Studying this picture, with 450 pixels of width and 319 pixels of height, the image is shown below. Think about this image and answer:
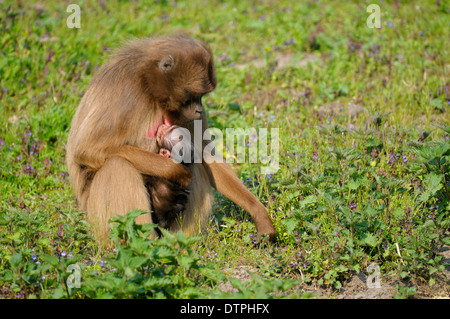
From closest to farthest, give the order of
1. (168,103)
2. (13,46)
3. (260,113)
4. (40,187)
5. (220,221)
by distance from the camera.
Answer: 1. (168,103)
2. (220,221)
3. (40,187)
4. (260,113)
5. (13,46)

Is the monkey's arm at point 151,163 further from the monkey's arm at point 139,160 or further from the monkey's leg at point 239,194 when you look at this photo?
the monkey's leg at point 239,194

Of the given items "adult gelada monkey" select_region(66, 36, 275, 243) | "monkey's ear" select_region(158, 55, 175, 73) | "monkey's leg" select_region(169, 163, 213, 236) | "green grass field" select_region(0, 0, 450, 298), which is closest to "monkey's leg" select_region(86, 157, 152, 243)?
"adult gelada monkey" select_region(66, 36, 275, 243)

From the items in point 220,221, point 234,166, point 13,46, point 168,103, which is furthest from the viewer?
point 13,46

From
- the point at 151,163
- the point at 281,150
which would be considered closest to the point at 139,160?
the point at 151,163

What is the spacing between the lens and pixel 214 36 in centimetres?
954

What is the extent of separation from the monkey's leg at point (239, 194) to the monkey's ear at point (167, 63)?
1.16 meters

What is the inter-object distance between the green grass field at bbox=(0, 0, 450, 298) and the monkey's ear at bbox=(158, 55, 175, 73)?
151cm

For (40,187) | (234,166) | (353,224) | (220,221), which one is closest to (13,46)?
(40,187)

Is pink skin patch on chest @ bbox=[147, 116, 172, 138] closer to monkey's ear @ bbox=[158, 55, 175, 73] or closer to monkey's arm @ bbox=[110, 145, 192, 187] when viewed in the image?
monkey's arm @ bbox=[110, 145, 192, 187]

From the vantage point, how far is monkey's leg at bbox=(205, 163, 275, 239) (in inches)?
210

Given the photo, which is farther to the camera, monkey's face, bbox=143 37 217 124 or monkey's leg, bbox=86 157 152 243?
monkey's face, bbox=143 37 217 124

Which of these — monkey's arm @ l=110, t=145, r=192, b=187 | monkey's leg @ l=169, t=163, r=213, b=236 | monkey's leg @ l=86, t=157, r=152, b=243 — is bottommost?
monkey's leg @ l=169, t=163, r=213, b=236

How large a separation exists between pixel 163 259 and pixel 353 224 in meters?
1.62

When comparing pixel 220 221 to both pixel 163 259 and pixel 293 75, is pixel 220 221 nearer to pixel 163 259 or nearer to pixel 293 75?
pixel 163 259
